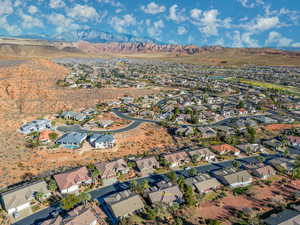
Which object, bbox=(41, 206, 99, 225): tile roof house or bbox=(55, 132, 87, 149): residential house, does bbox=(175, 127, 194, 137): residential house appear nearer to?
bbox=(55, 132, 87, 149): residential house

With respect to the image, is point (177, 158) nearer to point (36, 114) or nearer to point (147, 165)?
point (147, 165)

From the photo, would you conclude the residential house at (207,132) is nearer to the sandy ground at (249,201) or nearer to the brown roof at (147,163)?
the brown roof at (147,163)

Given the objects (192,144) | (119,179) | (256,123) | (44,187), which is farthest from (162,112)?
(44,187)

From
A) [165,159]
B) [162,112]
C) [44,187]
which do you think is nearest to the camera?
[44,187]

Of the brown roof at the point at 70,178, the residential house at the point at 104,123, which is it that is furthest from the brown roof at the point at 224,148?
the brown roof at the point at 70,178

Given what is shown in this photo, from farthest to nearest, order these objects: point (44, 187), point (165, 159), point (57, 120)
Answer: point (57, 120)
point (165, 159)
point (44, 187)

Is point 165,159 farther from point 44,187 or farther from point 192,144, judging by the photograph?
point 44,187

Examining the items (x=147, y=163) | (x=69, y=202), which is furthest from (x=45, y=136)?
(x=147, y=163)
